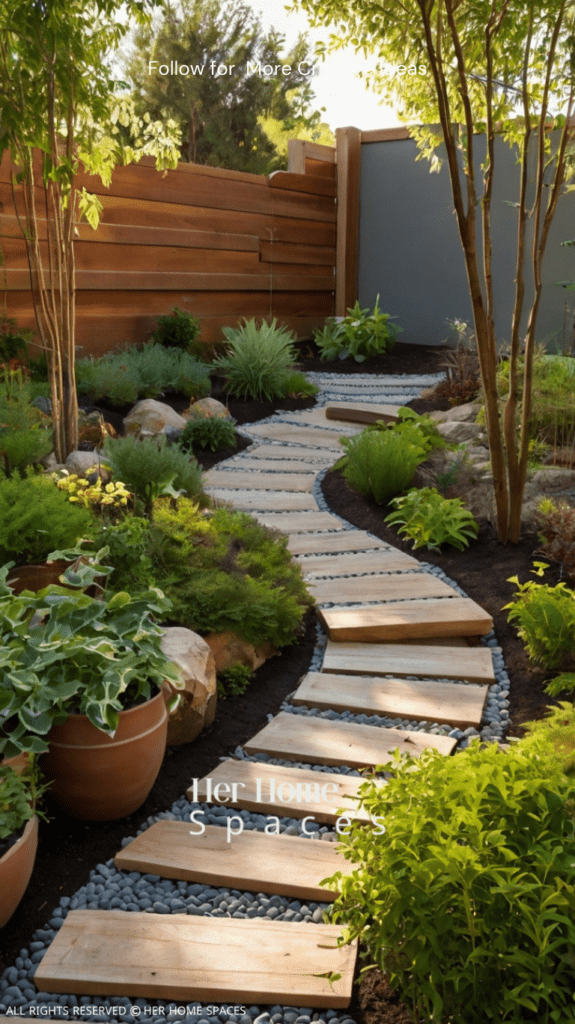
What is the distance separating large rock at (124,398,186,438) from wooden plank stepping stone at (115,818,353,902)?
3.82 metres

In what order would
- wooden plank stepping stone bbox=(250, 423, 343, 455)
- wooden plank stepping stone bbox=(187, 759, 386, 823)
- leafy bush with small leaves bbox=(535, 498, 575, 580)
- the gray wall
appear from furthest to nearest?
1. the gray wall
2. wooden plank stepping stone bbox=(250, 423, 343, 455)
3. leafy bush with small leaves bbox=(535, 498, 575, 580)
4. wooden plank stepping stone bbox=(187, 759, 386, 823)

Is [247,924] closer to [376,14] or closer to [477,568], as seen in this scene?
[477,568]

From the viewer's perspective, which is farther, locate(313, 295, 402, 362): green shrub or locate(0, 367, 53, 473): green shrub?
Answer: locate(313, 295, 402, 362): green shrub

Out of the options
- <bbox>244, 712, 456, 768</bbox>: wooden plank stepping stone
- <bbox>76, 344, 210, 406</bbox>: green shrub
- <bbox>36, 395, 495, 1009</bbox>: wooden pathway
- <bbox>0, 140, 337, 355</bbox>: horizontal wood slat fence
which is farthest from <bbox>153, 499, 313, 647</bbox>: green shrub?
<bbox>0, 140, 337, 355</bbox>: horizontal wood slat fence

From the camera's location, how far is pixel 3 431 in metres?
4.52

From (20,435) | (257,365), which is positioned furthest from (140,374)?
(20,435)

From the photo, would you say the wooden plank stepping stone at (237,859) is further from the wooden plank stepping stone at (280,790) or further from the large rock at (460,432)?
the large rock at (460,432)

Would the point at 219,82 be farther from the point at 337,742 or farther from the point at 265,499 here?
the point at 337,742

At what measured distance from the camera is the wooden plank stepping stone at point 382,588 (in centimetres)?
377

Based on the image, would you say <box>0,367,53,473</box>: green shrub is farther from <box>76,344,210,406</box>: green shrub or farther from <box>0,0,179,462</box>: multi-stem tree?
<box>76,344,210,406</box>: green shrub

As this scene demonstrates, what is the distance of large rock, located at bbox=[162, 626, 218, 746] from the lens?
266cm

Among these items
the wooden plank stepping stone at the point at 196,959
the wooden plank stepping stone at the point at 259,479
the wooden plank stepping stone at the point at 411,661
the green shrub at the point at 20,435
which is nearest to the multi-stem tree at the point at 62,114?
the green shrub at the point at 20,435

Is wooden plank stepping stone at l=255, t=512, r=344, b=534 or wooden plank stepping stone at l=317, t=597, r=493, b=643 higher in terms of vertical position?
wooden plank stepping stone at l=255, t=512, r=344, b=534

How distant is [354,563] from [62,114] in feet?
9.40
